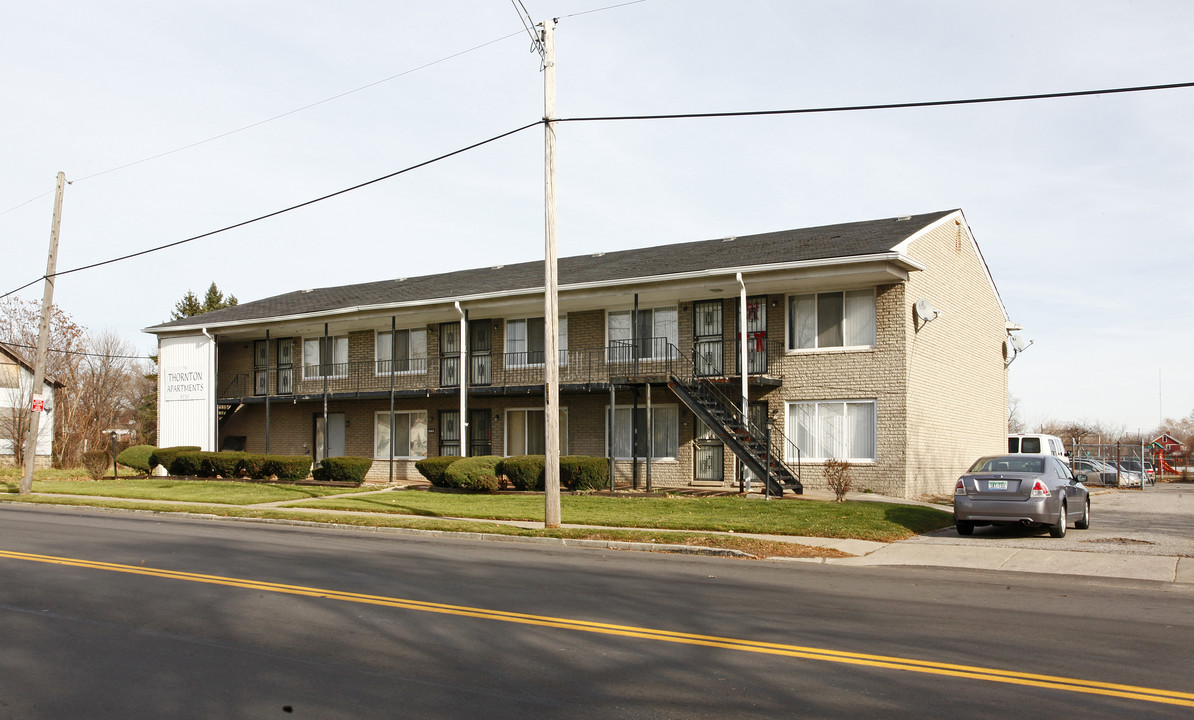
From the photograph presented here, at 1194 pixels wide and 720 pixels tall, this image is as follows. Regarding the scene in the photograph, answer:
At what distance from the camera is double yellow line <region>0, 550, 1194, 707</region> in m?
6.01

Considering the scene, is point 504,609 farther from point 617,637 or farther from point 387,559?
point 387,559

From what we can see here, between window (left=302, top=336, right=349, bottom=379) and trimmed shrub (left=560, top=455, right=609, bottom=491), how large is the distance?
12.2 m

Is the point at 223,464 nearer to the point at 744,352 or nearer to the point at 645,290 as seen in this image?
the point at 645,290

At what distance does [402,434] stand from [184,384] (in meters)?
9.20

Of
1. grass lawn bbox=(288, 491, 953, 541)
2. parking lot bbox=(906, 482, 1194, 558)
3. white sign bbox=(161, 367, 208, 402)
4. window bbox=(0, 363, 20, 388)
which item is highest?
window bbox=(0, 363, 20, 388)

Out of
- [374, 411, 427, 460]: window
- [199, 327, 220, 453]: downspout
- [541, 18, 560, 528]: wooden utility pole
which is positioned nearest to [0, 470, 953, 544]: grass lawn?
[541, 18, 560, 528]: wooden utility pole

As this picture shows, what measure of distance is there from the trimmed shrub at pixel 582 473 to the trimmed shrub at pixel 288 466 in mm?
9495

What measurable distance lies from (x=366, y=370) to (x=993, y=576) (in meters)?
25.0

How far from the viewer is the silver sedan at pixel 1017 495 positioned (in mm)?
14570

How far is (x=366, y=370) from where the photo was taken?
32.8m

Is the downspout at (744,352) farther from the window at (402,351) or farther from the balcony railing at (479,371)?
the window at (402,351)

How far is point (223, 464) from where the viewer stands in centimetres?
3034

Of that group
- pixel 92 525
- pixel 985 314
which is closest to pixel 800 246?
pixel 985 314

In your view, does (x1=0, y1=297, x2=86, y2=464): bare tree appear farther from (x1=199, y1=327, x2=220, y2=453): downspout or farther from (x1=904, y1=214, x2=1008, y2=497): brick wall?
(x1=904, y1=214, x2=1008, y2=497): brick wall
